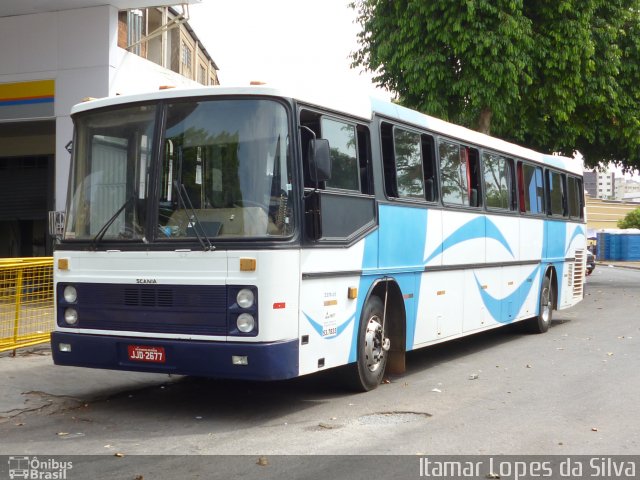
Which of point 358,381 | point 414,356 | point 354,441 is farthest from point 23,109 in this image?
point 354,441

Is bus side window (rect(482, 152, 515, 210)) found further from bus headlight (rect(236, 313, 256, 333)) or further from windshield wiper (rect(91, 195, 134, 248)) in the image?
windshield wiper (rect(91, 195, 134, 248))

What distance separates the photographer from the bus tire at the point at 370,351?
350 inches

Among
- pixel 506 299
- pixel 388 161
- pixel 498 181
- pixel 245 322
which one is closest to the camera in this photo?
pixel 245 322

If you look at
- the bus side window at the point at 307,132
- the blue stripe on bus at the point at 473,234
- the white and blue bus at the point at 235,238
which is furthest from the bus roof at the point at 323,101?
the blue stripe on bus at the point at 473,234

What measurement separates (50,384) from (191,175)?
340 cm

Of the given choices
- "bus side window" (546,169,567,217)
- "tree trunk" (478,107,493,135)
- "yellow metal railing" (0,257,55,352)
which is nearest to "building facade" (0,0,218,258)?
"yellow metal railing" (0,257,55,352)

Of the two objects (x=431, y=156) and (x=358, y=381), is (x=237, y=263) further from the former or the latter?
(x=431, y=156)

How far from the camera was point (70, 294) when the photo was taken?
326 inches

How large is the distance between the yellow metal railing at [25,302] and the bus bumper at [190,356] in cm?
269

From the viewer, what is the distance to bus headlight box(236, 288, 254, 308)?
292 inches

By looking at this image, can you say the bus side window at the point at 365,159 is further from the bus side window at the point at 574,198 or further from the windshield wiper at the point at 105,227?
the bus side window at the point at 574,198

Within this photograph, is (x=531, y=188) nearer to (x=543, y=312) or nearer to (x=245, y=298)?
(x=543, y=312)

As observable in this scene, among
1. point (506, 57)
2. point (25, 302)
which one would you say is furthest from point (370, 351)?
point (506, 57)

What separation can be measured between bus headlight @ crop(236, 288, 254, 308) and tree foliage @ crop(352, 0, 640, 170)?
15.1 meters
